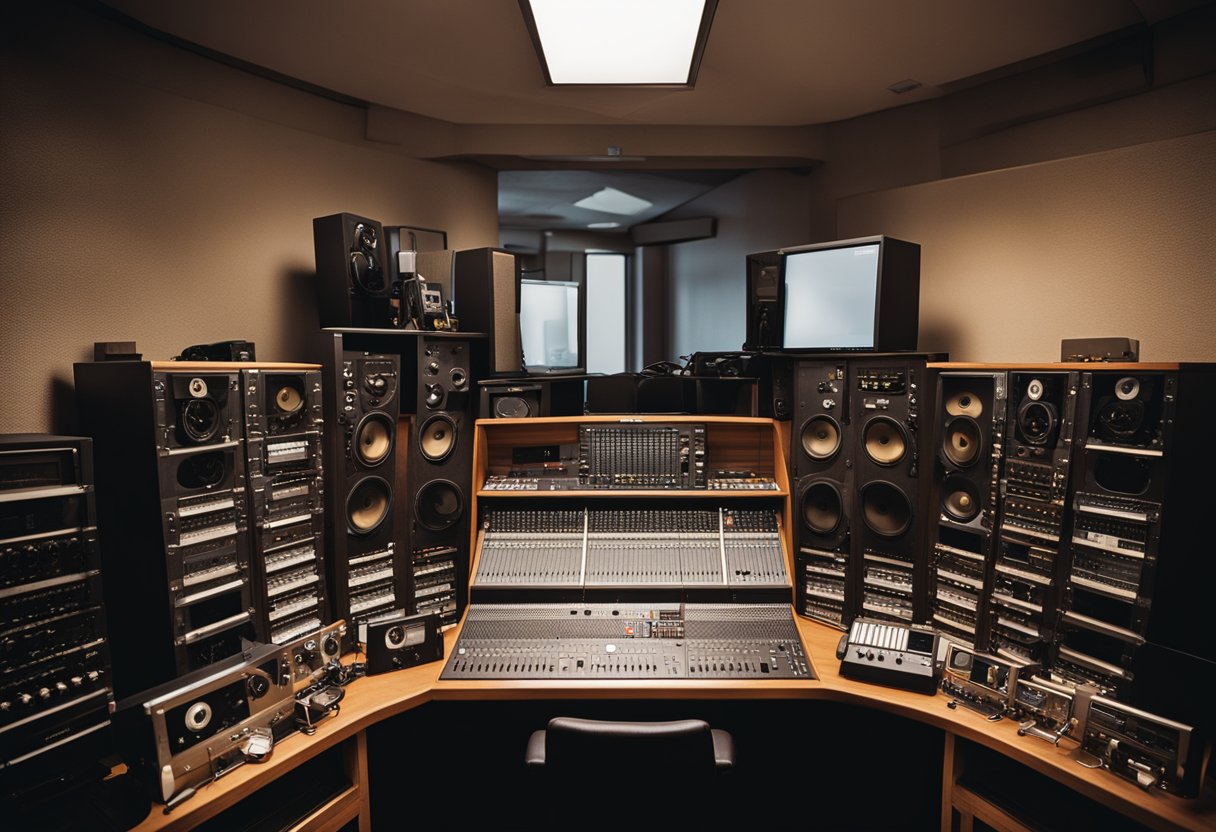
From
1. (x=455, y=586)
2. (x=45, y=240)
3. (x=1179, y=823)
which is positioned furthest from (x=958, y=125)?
(x=45, y=240)

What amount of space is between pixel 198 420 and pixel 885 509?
97.5 inches

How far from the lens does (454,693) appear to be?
2.28 m

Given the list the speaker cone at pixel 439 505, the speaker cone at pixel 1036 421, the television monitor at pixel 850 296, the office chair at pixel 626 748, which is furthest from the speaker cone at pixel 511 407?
the speaker cone at pixel 1036 421

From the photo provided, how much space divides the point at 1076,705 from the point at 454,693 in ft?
6.28

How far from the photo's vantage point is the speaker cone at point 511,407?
2939 mm

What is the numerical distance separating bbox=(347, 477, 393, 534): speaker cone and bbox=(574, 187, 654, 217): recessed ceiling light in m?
4.14

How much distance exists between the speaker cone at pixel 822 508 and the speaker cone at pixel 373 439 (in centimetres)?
172

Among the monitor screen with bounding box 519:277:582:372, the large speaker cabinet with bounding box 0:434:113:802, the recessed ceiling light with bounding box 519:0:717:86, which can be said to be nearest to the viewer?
the large speaker cabinet with bounding box 0:434:113:802

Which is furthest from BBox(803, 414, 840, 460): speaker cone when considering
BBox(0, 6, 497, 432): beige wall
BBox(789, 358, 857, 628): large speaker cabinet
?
BBox(0, 6, 497, 432): beige wall

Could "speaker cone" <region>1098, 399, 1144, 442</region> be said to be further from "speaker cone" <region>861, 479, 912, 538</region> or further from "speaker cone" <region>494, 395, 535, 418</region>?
"speaker cone" <region>494, 395, 535, 418</region>

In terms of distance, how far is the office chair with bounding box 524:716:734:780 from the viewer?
1696 millimetres

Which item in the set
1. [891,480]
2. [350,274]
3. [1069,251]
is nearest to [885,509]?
[891,480]

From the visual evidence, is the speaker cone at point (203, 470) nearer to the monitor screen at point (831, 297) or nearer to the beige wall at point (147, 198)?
the beige wall at point (147, 198)

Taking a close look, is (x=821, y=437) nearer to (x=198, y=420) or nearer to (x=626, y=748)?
(x=626, y=748)
